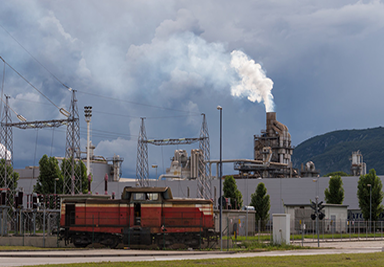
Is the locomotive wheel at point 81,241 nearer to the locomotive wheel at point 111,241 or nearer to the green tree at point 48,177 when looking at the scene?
the locomotive wheel at point 111,241

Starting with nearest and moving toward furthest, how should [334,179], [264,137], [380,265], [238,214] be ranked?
[380,265]
[238,214]
[334,179]
[264,137]

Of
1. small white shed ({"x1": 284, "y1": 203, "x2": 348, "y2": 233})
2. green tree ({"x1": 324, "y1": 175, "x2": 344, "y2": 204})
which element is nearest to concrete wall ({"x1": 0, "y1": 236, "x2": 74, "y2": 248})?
small white shed ({"x1": 284, "y1": 203, "x2": 348, "y2": 233})

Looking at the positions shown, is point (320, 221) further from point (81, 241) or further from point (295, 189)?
point (81, 241)

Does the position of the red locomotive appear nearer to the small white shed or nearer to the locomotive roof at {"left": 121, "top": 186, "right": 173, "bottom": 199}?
the locomotive roof at {"left": 121, "top": 186, "right": 173, "bottom": 199}

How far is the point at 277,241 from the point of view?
4122cm

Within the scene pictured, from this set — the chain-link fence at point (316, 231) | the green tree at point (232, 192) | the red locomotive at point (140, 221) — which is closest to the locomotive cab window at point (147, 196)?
the red locomotive at point (140, 221)

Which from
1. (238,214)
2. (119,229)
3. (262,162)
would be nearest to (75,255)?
(119,229)

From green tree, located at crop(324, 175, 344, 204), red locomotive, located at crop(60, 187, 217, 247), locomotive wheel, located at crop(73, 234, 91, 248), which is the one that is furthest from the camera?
green tree, located at crop(324, 175, 344, 204)

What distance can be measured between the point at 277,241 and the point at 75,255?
58.7ft

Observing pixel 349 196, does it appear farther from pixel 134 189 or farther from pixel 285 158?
pixel 134 189

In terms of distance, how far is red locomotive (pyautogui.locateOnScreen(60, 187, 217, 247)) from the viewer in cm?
3825

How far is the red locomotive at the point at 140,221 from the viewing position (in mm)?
38250

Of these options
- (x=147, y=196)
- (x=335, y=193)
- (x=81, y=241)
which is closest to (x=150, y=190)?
(x=147, y=196)

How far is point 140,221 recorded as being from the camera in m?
39.0
